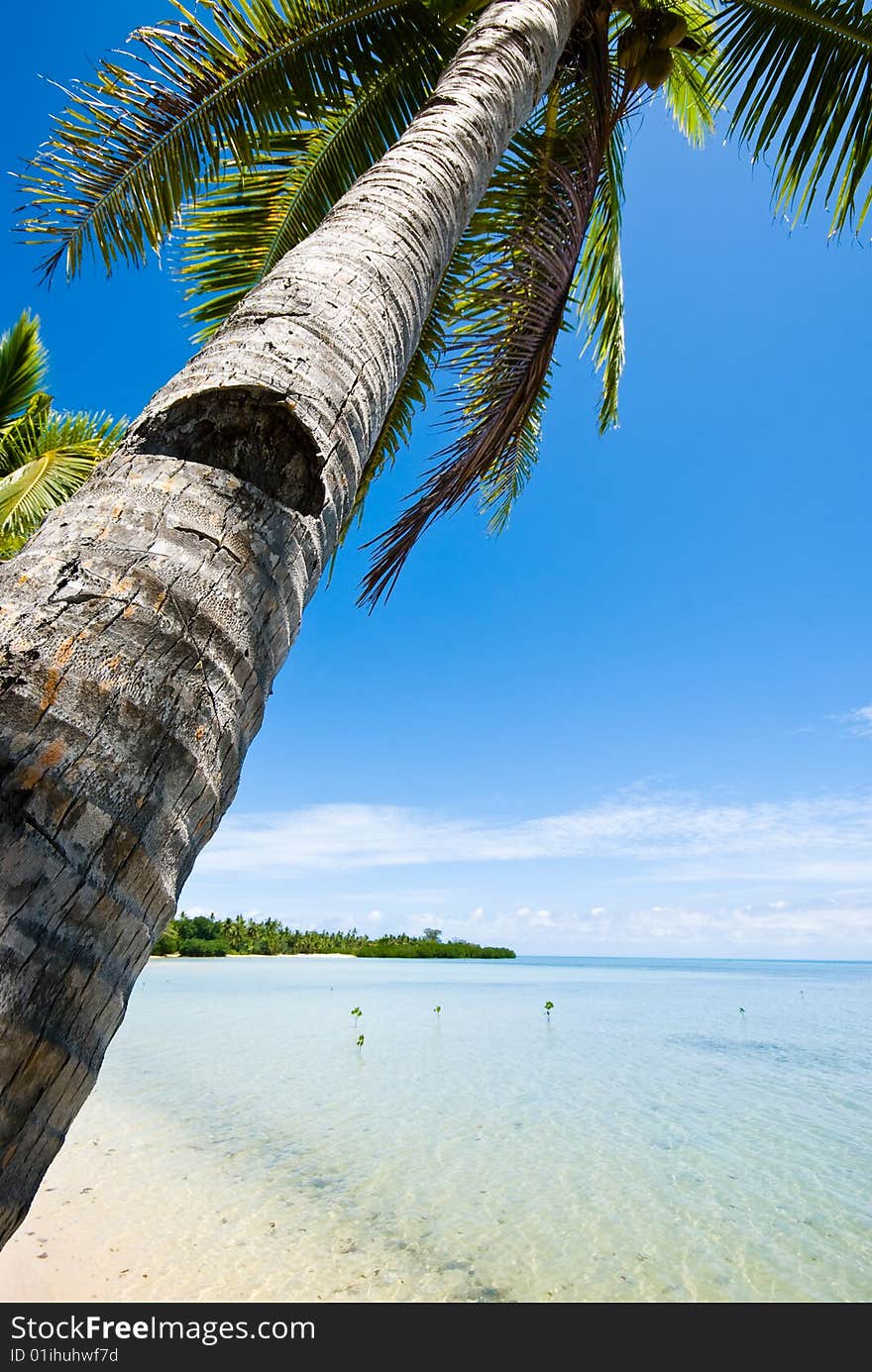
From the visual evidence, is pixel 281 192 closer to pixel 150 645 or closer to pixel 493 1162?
pixel 150 645

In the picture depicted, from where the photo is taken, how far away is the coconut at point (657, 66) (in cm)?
493

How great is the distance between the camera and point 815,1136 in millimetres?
9297

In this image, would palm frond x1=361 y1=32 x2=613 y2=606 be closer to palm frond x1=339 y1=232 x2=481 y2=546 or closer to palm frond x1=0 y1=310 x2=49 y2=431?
palm frond x1=339 y1=232 x2=481 y2=546

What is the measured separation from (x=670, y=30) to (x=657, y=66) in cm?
19

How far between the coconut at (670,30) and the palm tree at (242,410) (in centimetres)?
2

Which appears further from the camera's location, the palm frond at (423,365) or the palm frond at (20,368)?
the palm frond at (20,368)

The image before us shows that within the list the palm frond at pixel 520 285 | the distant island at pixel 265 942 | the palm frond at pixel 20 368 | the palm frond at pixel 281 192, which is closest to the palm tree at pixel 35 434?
the palm frond at pixel 20 368

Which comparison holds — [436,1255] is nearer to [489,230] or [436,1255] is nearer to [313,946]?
[489,230]

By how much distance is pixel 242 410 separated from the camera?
4.41 feet

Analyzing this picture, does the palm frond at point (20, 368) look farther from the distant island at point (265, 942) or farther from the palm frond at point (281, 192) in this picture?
the distant island at point (265, 942)

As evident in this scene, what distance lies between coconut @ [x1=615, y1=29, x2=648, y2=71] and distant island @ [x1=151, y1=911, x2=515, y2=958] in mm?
47834
